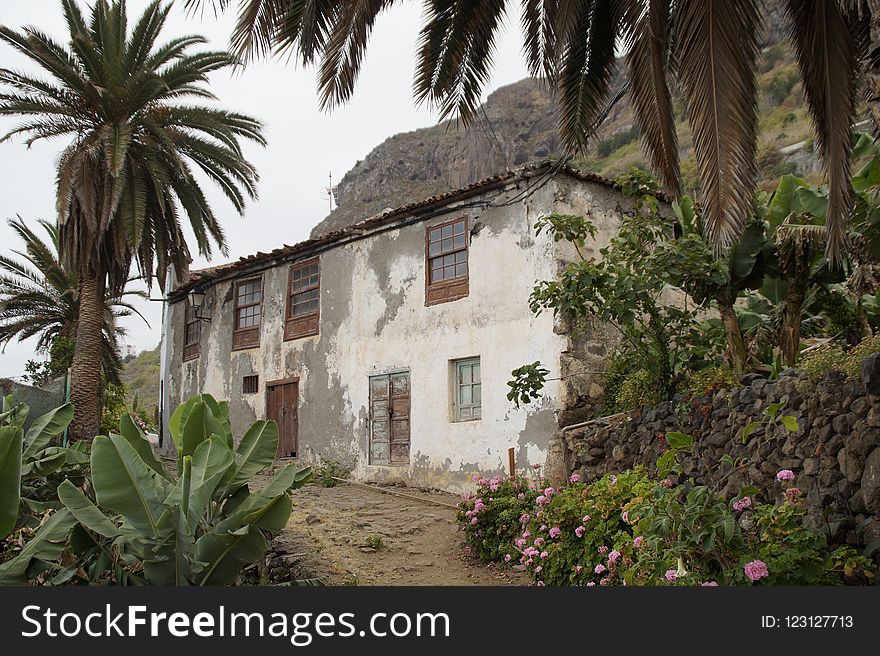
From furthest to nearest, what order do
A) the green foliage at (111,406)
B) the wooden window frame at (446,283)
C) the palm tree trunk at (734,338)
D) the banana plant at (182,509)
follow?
the green foliage at (111,406)
the wooden window frame at (446,283)
the palm tree trunk at (734,338)
the banana plant at (182,509)

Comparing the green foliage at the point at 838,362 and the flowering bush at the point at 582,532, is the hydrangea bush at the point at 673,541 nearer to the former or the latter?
the flowering bush at the point at 582,532

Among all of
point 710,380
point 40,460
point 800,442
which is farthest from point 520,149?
point 40,460

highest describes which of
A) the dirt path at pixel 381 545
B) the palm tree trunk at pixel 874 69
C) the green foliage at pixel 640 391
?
the palm tree trunk at pixel 874 69

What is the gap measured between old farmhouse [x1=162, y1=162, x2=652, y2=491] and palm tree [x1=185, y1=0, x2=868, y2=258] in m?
4.32

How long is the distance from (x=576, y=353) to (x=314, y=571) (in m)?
6.14

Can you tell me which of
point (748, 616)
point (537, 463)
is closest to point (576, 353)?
point (537, 463)

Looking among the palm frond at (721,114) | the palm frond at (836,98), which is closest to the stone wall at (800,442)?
the palm frond at (836,98)

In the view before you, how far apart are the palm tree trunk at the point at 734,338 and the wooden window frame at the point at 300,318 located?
34.8 feet

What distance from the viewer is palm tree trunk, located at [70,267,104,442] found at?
1642cm

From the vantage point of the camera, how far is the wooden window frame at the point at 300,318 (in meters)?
A: 18.3

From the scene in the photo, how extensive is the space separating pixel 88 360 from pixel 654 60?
1426 centimetres

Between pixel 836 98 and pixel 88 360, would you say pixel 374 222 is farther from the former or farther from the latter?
pixel 836 98

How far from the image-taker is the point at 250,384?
1977 centimetres

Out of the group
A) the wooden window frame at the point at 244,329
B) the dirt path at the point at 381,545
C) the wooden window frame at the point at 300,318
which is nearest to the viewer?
the dirt path at the point at 381,545
